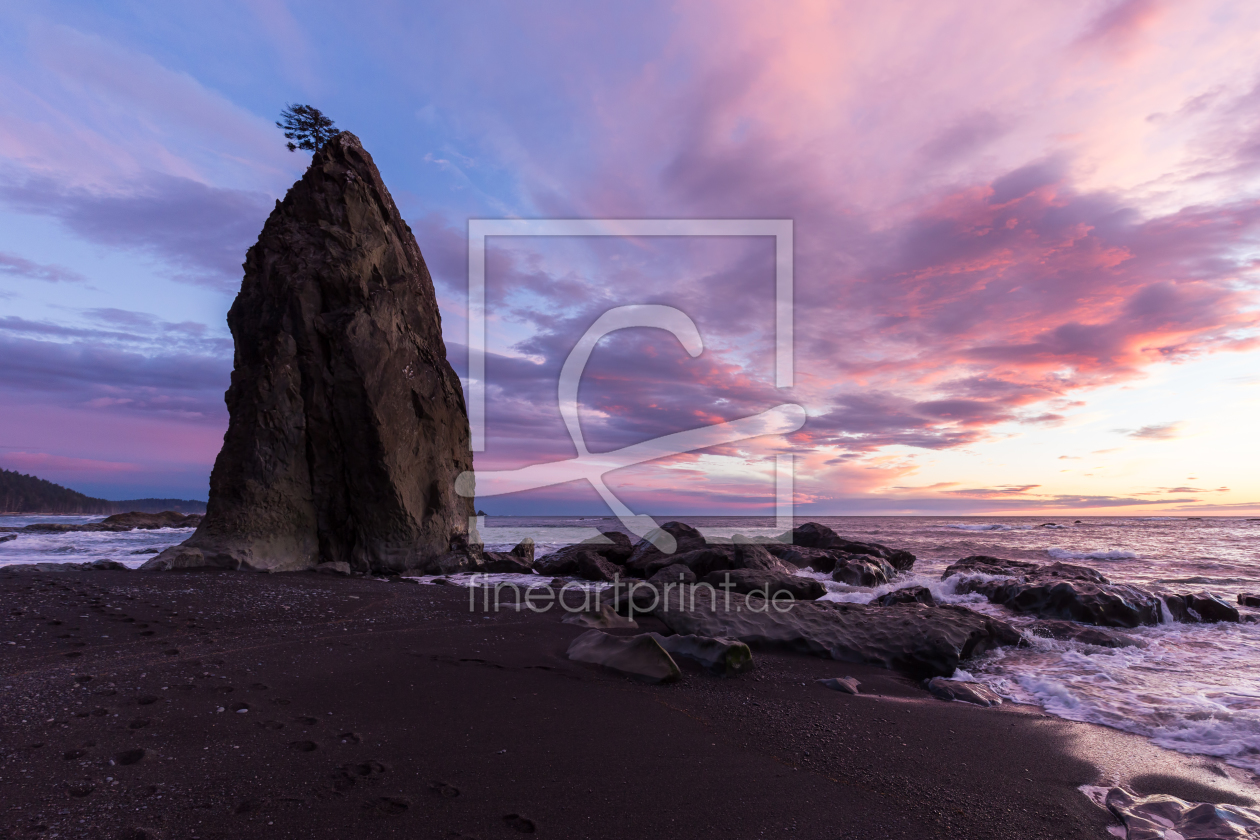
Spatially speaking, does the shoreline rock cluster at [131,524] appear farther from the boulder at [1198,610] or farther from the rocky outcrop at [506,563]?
the boulder at [1198,610]

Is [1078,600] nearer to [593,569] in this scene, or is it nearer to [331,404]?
→ [593,569]

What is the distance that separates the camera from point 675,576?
12.8 m

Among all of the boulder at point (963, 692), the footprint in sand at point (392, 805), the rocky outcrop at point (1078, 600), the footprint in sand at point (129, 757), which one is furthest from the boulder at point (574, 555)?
the footprint in sand at point (392, 805)

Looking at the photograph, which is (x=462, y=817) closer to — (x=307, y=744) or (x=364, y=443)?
(x=307, y=744)

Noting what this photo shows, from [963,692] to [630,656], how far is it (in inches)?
128

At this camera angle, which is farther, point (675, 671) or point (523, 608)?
point (523, 608)

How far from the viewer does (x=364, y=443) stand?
1479 centimetres

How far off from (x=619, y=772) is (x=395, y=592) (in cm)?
812

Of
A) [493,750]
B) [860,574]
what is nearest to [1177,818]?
[493,750]

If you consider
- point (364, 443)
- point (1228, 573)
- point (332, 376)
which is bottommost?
point (1228, 573)

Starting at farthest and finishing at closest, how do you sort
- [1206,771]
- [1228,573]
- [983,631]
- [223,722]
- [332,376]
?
[1228,573] → [332,376] → [983,631] → [1206,771] → [223,722]

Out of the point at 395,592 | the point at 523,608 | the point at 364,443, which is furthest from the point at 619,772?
the point at 364,443

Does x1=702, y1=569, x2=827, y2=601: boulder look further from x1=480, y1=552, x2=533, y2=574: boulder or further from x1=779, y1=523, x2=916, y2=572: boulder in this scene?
x1=779, y1=523, x2=916, y2=572: boulder

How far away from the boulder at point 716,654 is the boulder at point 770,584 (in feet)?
16.4
